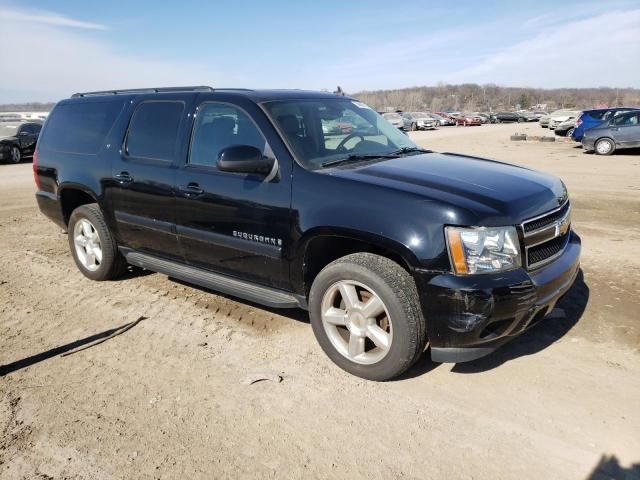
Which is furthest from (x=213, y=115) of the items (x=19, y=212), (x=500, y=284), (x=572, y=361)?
(x=19, y=212)

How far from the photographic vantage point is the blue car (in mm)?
17328

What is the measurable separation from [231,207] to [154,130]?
1275 mm

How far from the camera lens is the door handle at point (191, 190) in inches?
157

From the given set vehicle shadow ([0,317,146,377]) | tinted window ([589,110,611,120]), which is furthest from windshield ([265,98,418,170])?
Answer: tinted window ([589,110,611,120])

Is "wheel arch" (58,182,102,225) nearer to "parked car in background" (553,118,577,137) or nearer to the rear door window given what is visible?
the rear door window

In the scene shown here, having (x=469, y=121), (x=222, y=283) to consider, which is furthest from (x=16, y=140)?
(x=469, y=121)

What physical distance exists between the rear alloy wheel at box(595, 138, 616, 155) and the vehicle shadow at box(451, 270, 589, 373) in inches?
573

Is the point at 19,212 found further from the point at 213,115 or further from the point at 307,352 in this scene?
the point at 307,352

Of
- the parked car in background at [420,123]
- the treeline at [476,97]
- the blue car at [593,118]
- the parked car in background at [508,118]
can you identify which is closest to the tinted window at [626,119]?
the blue car at [593,118]

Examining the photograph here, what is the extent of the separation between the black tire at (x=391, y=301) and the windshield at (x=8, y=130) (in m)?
19.3

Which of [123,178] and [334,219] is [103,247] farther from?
[334,219]

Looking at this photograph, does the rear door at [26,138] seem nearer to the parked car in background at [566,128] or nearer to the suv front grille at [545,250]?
the suv front grille at [545,250]

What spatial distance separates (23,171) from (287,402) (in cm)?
1584

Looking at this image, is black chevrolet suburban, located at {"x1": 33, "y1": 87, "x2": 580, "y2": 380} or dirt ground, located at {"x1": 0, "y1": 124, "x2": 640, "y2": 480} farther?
black chevrolet suburban, located at {"x1": 33, "y1": 87, "x2": 580, "y2": 380}
